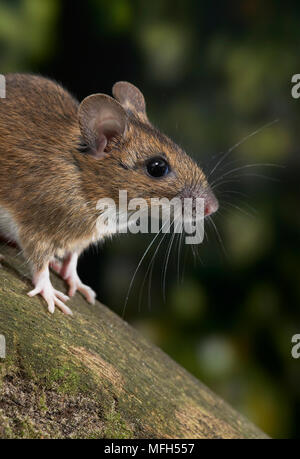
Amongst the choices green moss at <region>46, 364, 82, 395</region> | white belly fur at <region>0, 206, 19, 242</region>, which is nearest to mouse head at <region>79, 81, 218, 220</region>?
white belly fur at <region>0, 206, 19, 242</region>

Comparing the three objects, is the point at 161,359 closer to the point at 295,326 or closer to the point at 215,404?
the point at 215,404

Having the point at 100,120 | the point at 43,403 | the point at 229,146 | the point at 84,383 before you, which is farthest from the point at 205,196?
the point at 229,146

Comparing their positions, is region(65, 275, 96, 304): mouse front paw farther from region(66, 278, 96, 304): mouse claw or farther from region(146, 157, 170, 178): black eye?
region(146, 157, 170, 178): black eye

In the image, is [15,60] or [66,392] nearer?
[66,392]

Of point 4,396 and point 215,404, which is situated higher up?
point 4,396

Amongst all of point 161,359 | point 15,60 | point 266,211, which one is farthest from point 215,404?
point 15,60
